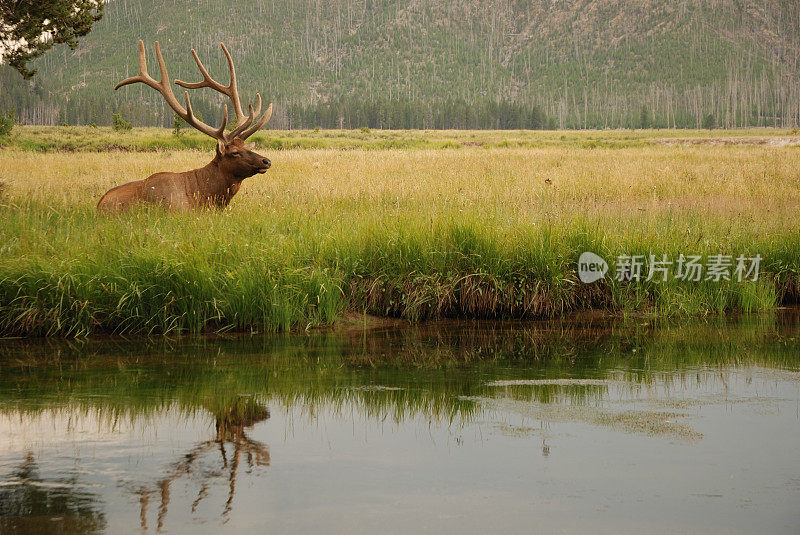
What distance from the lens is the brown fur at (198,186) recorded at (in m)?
11.3

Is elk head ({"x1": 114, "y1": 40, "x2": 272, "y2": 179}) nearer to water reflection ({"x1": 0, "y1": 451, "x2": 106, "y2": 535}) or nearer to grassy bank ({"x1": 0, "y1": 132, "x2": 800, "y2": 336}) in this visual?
grassy bank ({"x1": 0, "y1": 132, "x2": 800, "y2": 336})

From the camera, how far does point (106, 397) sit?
5.60 metres

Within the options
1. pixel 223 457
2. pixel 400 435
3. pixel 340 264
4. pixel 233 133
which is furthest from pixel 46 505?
pixel 233 133

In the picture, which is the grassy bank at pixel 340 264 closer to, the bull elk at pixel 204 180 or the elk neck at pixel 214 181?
the elk neck at pixel 214 181

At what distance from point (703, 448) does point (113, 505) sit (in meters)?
3.16

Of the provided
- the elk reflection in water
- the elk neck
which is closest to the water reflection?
the elk reflection in water

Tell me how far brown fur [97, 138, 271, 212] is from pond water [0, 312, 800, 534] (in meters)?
4.13

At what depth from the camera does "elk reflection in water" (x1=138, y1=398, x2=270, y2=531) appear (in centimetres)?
379

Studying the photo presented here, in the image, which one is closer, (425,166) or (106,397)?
(106,397)

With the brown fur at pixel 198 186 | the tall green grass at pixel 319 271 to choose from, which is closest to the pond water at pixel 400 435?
the tall green grass at pixel 319 271

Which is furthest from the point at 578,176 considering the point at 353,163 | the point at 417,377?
the point at 417,377

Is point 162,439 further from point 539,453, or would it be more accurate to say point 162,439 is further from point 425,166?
point 425,166

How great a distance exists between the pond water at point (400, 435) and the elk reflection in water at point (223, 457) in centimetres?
2

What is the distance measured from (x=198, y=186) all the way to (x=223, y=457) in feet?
26.0
